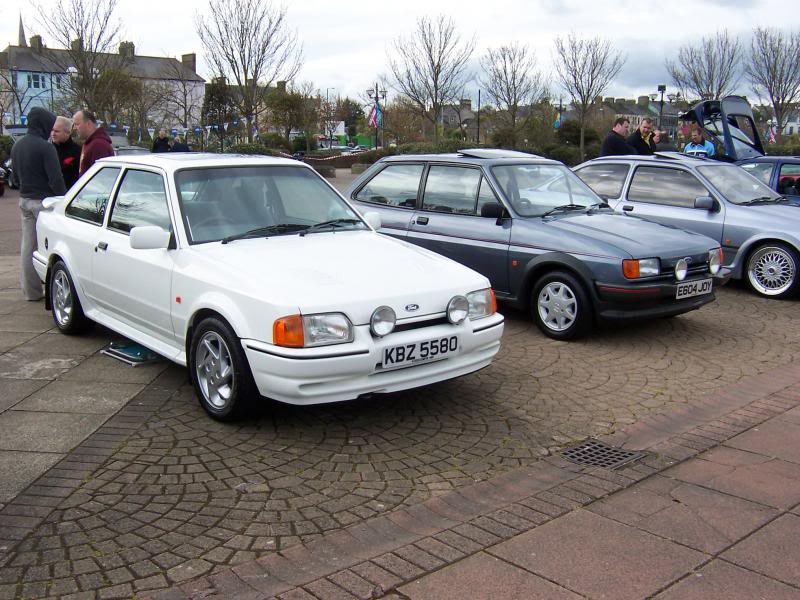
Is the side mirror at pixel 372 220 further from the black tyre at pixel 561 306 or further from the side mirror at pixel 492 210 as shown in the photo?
the black tyre at pixel 561 306

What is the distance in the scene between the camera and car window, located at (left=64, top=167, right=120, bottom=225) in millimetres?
6293

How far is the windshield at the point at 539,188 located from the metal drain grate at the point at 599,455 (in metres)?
3.39

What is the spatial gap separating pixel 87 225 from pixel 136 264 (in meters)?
1.16

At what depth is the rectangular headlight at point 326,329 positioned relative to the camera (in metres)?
4.30

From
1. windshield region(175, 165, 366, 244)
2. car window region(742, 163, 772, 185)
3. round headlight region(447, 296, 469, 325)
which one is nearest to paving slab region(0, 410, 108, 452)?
windshield region(175, 165, 366, 244)

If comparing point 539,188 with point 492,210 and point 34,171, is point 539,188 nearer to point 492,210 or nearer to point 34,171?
point 492,210

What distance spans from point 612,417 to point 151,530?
10.1 feet

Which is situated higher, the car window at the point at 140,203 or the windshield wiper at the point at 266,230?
the car window at the point at 140,203

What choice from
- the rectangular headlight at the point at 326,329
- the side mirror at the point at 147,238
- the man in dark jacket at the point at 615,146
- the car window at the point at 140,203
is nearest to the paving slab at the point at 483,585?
the rectangular headlight at the point at 326,329

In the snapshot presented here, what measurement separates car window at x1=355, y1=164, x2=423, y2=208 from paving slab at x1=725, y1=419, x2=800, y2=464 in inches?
178

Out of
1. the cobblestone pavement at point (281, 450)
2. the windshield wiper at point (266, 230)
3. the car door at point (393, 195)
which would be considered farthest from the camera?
the car door at point (393, 195)

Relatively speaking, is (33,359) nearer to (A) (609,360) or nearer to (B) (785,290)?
(A) (609,360)

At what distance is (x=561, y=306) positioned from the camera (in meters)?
7.02

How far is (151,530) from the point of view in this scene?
11.4 feet
